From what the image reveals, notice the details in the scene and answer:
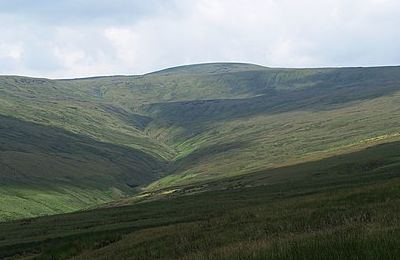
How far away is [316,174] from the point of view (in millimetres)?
105062

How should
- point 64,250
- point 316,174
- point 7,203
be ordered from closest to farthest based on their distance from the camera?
point 64,250 → point 316,174 → point 7,203

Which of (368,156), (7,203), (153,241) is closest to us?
(153,241)

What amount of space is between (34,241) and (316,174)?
61.0m

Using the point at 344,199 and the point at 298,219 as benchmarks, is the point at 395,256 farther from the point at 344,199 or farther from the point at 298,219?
the point at 344,199

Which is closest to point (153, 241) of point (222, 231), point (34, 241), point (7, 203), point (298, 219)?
point (222, 231)

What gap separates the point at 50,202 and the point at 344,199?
142865 millimetres

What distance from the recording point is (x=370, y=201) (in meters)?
29.5

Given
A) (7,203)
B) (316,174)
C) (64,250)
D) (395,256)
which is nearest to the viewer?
(395,256)

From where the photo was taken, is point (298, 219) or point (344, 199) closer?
point (298, 219)

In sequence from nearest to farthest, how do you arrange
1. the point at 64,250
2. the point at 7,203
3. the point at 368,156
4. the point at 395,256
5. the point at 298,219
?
1. the point at 395,256
2. the point at 298,219
3. the point at 64,250
4. the point at 368,156
5. the point at 7,203

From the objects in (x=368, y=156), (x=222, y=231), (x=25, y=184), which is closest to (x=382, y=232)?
(x=222, y=231)

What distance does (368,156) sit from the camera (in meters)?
119

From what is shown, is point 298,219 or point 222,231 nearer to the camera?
point 298,219

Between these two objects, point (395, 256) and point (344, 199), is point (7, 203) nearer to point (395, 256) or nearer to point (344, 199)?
point (344, 199)
